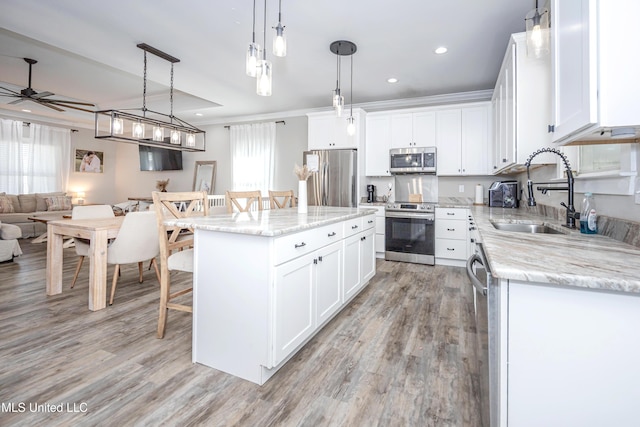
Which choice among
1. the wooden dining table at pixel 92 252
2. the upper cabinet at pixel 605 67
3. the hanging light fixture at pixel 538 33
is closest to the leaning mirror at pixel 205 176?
the wooden dining table at pixel 92 252

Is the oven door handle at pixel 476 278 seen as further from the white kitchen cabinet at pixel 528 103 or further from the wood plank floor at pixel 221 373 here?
the white kitchen cabinet at pixel 528 103

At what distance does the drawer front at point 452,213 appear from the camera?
437cm

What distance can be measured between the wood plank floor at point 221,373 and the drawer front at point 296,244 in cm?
70

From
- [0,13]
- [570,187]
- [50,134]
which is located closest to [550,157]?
[570,187]

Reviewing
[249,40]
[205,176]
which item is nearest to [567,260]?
[249,40]

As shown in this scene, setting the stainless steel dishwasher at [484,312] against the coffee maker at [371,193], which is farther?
the coffee maker at [371,193]

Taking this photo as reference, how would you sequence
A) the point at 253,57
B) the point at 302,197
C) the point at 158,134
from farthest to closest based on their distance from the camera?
the point at 158,134 → the point at 302,197 → the point at 253,57

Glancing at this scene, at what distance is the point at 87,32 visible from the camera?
3238 millimetres

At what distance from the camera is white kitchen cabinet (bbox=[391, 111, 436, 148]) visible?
15.7 ft

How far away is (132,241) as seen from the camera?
9.85ft

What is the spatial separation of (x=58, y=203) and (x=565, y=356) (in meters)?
9.03

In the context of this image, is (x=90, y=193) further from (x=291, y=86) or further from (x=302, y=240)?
(x=302, y=240)

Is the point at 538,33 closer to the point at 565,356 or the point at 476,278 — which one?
the point at 476,278

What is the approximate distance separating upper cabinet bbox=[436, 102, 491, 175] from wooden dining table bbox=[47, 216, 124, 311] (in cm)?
431
